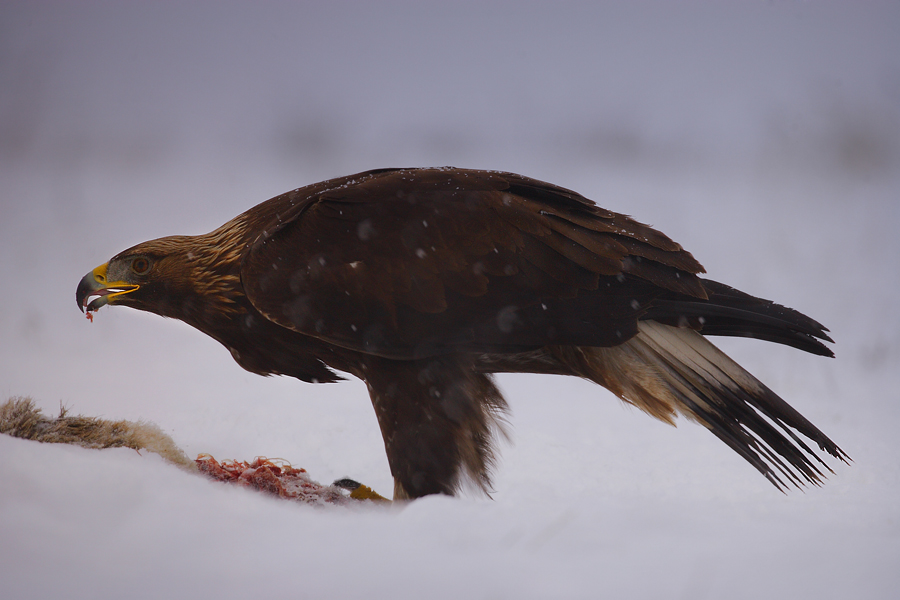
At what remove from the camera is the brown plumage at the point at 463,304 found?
1686 millimetres

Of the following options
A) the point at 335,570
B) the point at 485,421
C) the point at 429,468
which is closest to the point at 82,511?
the point at 335,570

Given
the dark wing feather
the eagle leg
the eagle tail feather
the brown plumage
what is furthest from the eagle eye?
the eagle tail feather

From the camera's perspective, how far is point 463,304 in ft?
5.52

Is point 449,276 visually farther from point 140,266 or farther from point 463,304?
point 140,266

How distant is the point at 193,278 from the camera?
1921mm

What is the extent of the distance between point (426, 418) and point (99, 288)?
44.9 inches

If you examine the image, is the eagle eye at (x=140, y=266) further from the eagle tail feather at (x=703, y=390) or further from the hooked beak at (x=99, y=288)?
the eagle tail feather at (x=703, y=390)

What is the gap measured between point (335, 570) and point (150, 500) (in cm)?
53

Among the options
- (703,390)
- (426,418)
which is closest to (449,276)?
(426,418)

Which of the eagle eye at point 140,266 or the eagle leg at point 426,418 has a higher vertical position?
the eagle eye at point 140,266

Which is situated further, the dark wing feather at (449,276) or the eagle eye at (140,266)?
the eagle eye at (140,266)

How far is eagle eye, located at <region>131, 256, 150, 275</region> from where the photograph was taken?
1.95 meters

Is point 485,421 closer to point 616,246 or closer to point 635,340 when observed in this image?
point 635,340

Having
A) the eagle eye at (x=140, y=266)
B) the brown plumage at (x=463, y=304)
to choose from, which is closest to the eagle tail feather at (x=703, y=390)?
the brown plumage at (x=463, y=304)
